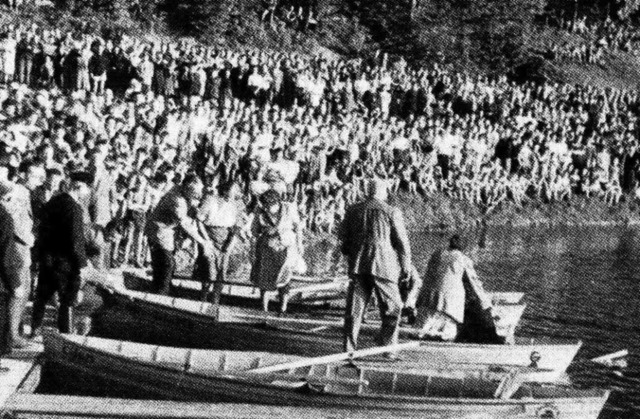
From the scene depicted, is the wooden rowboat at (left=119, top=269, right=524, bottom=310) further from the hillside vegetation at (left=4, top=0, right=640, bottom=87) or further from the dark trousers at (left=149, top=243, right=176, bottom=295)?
the hillside vegetation at (left=4, top=0, right=640, bottom=87)

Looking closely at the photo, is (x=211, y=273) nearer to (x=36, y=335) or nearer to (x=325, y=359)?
(x=36, y=335)

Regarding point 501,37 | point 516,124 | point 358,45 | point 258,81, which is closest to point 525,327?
point 258,81

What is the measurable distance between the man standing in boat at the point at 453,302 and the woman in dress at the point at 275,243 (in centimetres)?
297

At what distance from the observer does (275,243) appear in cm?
1758

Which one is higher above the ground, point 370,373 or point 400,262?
point 400,262

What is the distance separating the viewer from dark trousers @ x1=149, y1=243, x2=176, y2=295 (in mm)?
17266

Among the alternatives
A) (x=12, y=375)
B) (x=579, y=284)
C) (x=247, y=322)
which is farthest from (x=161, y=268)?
(x=579, y=284)

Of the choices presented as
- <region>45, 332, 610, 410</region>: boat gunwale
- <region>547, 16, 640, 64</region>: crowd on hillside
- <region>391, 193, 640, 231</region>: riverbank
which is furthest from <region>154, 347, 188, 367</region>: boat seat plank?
<region>547, 16, 640, 64</region>: crowd on hillside

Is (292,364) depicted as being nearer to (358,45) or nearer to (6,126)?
(6,126)

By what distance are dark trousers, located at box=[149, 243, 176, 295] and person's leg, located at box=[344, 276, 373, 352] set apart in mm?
3758

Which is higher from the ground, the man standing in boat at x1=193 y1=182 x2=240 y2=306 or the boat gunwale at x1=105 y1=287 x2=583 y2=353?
the man standing in boat at x1=193 y1=182 x2=240 y2=306

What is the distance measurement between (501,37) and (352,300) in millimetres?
39532

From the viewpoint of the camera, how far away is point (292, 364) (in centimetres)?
1339

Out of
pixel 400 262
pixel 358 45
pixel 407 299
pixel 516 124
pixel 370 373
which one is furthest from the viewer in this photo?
pixel 358 45
